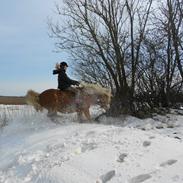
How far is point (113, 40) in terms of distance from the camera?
16.5 meters

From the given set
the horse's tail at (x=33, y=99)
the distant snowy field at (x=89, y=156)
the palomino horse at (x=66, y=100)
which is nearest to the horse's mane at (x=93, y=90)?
the palomino horse at (x=66, y=100)

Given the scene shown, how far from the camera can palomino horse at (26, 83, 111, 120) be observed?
44.5 feet

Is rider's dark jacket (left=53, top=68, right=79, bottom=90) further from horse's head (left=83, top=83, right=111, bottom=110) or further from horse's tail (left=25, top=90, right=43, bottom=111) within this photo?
horse's tail (left=25, top=90, right=43, bottom=111)

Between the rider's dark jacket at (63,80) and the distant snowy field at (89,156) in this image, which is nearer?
the distant snowy field at (89,156)

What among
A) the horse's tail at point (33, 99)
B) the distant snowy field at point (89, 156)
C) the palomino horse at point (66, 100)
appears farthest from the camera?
the horse's tail at point (33, 99)

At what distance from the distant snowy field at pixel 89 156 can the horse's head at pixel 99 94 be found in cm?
192

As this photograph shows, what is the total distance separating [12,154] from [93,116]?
5076mm

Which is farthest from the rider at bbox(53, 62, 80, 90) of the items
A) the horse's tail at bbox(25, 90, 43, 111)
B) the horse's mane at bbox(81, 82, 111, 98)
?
the horse's tail at bbox(25, 90, 43, 111)

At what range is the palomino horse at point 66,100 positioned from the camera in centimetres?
1357

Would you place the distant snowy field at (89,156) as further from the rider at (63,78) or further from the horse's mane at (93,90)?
the horse's mane at (93,90)

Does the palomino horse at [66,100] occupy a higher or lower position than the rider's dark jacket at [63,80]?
lower

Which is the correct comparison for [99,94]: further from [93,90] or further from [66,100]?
[66,100]

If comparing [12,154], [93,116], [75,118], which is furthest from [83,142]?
[93,116]

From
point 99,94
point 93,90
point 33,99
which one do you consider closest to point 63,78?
point 93,90
